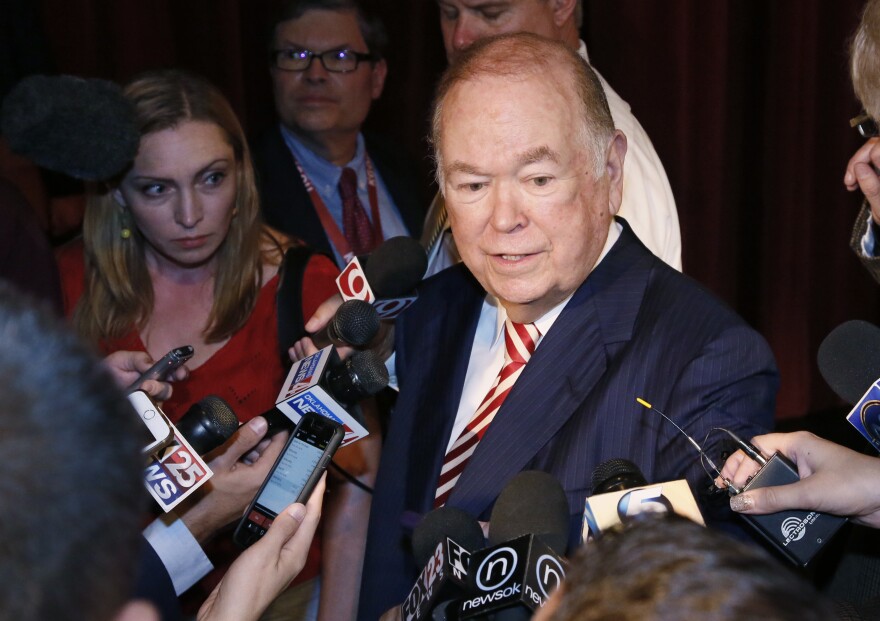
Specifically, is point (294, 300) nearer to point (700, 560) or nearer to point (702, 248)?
point (700, 560)

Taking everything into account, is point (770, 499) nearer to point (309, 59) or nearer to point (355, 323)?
point (355, 323)

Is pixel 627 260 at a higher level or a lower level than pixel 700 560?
lower

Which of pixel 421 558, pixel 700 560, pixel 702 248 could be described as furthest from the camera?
pixel 702 248

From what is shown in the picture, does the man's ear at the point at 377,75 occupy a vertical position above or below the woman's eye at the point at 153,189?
above

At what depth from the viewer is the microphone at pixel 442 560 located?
1.33 metres

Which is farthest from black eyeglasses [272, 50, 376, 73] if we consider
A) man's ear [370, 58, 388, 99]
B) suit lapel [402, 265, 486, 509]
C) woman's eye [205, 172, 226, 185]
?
suit lapel [402, 265, 486, 509]

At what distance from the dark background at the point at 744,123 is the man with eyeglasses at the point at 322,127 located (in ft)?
1.62

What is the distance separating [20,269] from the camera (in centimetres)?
208

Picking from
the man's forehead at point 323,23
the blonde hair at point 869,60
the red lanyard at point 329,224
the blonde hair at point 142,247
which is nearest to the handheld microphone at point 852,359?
the blonde hair at point 869,60

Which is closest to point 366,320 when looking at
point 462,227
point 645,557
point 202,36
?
point 462,227

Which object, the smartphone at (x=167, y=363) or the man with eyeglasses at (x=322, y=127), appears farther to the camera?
the man with eyeglasses at (x=322, y=127)

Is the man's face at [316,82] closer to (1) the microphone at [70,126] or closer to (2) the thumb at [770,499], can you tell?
(1) the microphone at [70,126]

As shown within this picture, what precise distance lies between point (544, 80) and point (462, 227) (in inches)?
12.0

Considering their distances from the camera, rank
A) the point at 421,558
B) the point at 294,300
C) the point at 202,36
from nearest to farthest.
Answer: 1. the point at 421,558
2. the point at 294,300
3. the point at 202,36
